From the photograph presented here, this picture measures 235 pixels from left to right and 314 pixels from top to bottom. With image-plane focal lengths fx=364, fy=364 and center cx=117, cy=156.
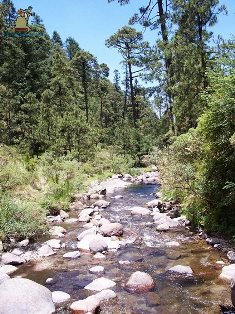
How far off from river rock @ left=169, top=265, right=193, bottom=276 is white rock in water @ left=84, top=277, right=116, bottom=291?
160 cm

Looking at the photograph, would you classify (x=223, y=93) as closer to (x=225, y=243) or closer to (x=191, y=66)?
(x=225, y=243)

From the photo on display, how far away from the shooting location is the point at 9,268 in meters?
9.30

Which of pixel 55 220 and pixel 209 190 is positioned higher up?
pixel 209 190

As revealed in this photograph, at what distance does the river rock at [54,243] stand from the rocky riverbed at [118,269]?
0.04 metres

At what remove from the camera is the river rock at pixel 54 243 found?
11.2 meters

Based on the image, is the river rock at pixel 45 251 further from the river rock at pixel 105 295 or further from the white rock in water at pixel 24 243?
the river rock at pixel 105 295

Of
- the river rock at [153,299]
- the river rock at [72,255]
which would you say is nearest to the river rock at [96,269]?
the river rock at [72,255]

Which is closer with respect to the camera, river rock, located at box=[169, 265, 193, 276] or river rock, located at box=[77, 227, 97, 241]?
river rock, located at box=[169, 265, 193, 276]

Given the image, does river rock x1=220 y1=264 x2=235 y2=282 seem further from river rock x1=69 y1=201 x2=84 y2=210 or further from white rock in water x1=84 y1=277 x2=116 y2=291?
river rock x1=69 y1=201 x2=84 y2=210

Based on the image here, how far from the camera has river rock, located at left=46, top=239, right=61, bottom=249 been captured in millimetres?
11180

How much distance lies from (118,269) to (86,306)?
247 cm

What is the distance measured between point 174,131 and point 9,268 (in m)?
14.2

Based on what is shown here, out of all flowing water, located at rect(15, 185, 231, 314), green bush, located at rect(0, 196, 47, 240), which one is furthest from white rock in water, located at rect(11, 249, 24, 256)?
flowing water, located at rect(15, 185, 231, 314)

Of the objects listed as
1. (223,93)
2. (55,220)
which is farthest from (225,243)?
(55,220)
